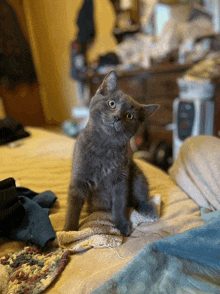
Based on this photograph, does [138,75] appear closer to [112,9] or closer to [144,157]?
[144,157]

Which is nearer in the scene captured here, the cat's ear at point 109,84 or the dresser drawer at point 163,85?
the cat's ear at point 109,84

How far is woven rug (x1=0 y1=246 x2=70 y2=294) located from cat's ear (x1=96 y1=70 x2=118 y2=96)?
0.61 metres

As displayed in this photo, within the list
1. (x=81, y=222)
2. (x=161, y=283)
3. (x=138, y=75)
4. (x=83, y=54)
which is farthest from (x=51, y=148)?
(x=83, y=54)

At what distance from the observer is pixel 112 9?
2631mm

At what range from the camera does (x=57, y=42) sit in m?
3.45

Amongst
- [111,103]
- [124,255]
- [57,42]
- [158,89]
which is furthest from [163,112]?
[57,42]

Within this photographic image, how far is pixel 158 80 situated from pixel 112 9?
146cm

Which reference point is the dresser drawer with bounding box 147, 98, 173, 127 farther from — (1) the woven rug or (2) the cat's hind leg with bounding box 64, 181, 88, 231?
(1) the woven rug

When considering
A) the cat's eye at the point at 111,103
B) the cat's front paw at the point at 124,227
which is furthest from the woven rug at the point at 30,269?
the cat's eye at the point at 111,103

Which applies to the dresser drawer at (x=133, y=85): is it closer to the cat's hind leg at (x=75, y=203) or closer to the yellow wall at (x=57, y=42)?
the yellow wall at (x=57, y=42)

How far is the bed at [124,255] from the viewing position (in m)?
0.49

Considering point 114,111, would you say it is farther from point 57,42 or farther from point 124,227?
point 57,42

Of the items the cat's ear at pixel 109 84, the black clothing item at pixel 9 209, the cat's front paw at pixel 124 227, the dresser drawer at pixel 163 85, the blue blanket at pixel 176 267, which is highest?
the cat's ear at pixel 109 84

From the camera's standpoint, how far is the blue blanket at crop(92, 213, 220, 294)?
1.57 feet
